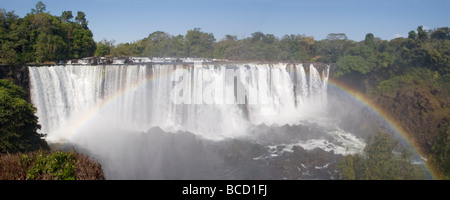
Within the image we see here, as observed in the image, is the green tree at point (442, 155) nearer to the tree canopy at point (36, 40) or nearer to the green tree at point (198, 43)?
the tree canopy at point (36, 40)

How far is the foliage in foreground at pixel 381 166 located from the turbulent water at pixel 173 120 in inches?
109

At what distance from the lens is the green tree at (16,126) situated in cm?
1049

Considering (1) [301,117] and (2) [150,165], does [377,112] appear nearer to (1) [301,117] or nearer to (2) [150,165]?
(1) [301,117]

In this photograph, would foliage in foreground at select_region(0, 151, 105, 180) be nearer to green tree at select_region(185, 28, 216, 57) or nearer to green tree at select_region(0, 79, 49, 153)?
green tree at select_region(0, 79, 49, 153)

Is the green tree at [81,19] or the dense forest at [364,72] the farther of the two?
the green tree at [81,19]

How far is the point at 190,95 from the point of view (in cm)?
1838

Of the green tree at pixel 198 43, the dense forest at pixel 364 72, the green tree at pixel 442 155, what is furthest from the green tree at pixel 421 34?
the green tree at pixel 198 43

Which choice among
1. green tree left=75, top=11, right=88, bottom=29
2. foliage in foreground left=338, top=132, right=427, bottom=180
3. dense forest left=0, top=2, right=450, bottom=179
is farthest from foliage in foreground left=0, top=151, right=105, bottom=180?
green tree left=75, top=11, right=88, bottom=29

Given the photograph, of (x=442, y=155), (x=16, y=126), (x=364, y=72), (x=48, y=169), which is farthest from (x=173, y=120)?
(x=364, y=72)

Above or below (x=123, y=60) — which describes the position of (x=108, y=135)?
below

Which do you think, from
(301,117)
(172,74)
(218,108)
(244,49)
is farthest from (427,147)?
(244,49)

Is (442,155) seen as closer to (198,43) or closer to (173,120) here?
(173,120)

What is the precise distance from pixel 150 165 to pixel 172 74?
21.0ft

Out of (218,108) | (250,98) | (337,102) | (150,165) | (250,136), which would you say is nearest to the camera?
(150,165)
